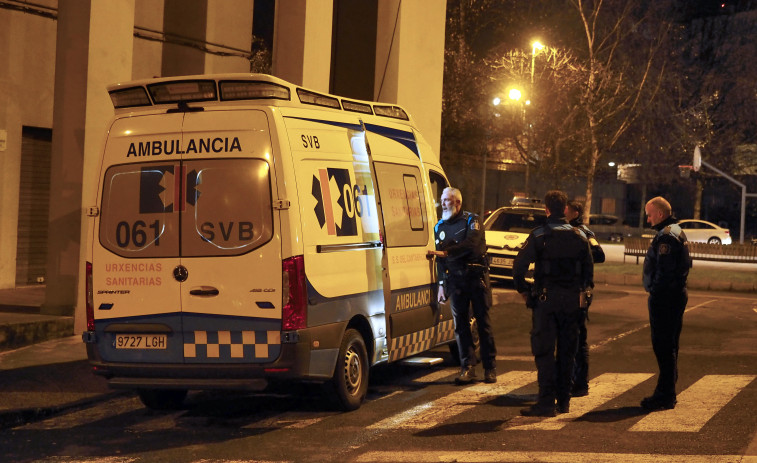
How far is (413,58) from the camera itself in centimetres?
→ 1712

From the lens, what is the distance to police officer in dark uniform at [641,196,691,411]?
25.6ft

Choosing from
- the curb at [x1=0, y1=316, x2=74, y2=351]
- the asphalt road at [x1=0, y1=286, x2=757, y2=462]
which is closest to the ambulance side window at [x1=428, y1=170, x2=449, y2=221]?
the asphalt road at [x1=0, y1=286, x2=757, y2=462]

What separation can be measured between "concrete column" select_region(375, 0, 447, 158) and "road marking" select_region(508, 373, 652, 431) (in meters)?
8.21

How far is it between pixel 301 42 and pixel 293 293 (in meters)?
8.35

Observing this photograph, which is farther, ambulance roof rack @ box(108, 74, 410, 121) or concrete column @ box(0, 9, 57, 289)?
concrete column @ box(0, 9, 57, 289)

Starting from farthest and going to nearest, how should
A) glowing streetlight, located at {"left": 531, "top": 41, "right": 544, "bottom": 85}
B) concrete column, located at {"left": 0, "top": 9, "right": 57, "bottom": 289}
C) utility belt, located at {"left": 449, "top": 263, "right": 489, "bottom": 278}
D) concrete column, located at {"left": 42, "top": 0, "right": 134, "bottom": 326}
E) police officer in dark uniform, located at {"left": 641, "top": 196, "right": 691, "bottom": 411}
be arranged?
glowing streetlight, located at {"left": 531, "top": 41, "right": 544, "bottom": 85} < concrete column, located at {"left": 0, "top": 9, "right": 57, "bottom": 289} < concrete column, located at {"left": 42, "top": 0, "right": 134, "bottom": 326} < utility belt, located at {"left": 449, "top": 263, "right": 489, "bottom": 278} < police officer in dark uniform, located at {"left": 641, "top": 196, "right": 691, "bottom": 411}

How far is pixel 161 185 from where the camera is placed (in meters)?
7.34

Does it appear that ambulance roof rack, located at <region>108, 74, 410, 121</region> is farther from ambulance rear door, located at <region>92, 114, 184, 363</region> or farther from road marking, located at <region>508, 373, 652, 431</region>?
road marking, located at <region>508, 373, 652, 431</region>

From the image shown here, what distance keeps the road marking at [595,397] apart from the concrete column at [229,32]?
9650 mm

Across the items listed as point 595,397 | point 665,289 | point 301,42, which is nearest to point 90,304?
point 595,397

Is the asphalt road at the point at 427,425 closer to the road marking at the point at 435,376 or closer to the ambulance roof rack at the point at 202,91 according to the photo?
the road marking at the point at 435,376

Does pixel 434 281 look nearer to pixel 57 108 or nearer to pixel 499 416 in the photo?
pixel 499 416

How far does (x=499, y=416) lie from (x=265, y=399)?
2168 millimetres

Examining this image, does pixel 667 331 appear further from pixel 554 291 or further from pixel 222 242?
pixel 222 242
